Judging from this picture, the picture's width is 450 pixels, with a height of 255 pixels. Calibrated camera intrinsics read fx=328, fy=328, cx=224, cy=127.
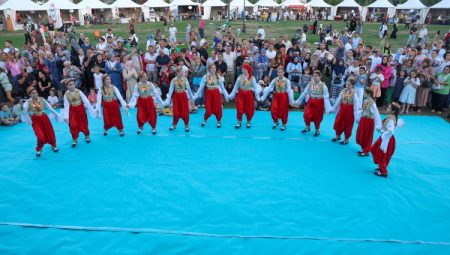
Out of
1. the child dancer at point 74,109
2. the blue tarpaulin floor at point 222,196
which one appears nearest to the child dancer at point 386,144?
the blue tarpaulin floor at point 222,196

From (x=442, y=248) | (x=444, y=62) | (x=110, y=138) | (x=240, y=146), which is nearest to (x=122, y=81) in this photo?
(x=110, y=138)

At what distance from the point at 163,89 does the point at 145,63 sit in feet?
3.93

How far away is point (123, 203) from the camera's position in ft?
16.8

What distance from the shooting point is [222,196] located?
5309mm

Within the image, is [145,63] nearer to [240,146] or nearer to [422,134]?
[240,146]

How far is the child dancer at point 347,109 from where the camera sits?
22.2 ft

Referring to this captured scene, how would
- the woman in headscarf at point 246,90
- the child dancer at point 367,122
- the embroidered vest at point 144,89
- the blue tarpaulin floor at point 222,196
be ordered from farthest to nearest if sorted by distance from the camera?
the woman in headscarf at point 246,90 < the embroidered vest at point 144,89 < the child dancer at point 367,122 < the blue tarpaulin floor at point 222,196

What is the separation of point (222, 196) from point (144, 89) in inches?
132

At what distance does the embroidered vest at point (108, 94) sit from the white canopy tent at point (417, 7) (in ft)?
101

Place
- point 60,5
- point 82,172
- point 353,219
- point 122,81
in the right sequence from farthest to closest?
1. point 60,5
2. point 122,81
3. point 82,172
4. point 353,219

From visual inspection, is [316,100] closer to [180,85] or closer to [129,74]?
[180,85]

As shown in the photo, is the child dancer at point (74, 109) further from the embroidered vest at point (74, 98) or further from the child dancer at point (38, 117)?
the child dancer at point (38, 117)

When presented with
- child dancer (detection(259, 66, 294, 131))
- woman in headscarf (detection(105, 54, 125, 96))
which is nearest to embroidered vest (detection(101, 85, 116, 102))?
woman in headscarf (detection(105, 54, 125, 96))

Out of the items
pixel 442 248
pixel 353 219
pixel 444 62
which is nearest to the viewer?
pixel 442 248
